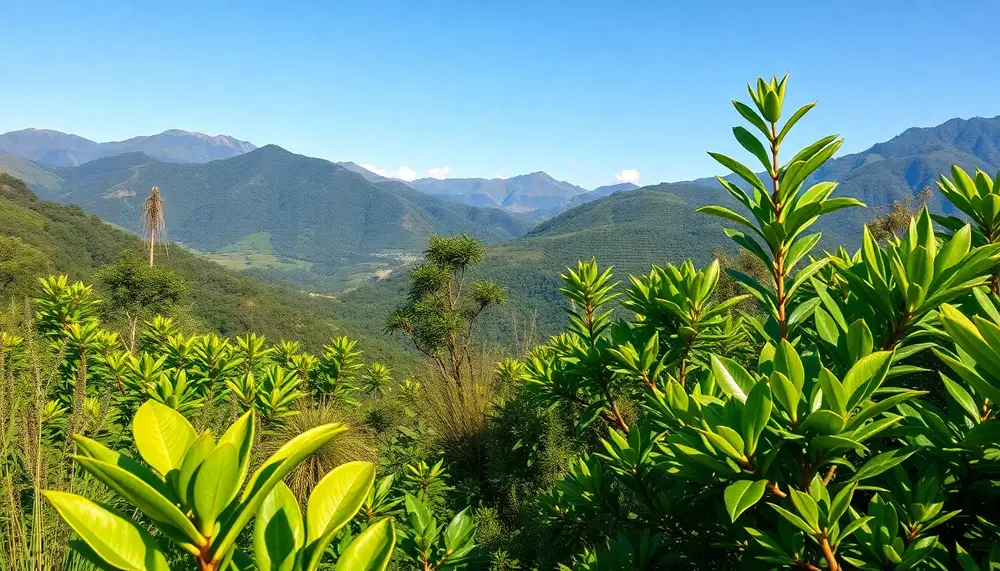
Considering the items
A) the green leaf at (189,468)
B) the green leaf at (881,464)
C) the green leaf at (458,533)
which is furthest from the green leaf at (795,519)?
the green leaf at (458,533)

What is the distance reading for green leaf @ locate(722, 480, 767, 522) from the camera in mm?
798

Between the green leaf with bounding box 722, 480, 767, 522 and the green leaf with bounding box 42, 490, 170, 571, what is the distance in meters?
0.79

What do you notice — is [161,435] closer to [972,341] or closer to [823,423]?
[823,423]

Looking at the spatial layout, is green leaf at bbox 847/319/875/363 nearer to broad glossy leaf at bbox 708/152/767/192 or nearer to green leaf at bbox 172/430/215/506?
broad glossy leaf at bbox 708/152/767/192

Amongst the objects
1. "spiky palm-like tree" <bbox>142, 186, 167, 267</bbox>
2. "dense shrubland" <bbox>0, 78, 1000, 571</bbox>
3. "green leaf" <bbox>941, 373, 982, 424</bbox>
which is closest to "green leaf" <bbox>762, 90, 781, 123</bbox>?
"dense shrubland" <bbox>0, 78, 1000, 571</bbox>

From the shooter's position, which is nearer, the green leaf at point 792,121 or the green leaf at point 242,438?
the green leaf at point 242,438

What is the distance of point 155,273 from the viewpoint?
12305 millimetres

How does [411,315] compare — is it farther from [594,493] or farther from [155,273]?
[155,273]

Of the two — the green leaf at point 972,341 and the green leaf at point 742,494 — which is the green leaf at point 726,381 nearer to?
the green leaf at point 742,494

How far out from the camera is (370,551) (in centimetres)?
68

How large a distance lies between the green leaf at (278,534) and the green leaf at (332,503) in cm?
2

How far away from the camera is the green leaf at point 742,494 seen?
798mm

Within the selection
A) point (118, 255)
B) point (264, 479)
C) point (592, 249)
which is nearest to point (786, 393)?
point (264, 479)

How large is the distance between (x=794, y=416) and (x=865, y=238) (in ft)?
1.84
